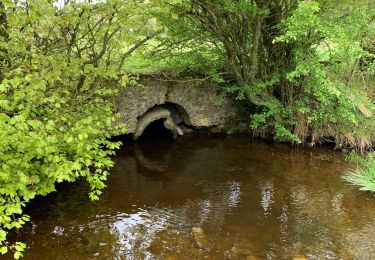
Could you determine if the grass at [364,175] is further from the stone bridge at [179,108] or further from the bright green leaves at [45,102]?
the bright green leaves at [45,102]

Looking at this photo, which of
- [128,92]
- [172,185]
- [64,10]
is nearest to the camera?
[64,10]

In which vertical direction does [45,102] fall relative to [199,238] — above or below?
above

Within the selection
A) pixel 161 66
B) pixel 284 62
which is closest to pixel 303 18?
pixel 284 62

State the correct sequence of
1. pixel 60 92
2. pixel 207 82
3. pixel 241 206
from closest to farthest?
pixel 60 92 < pixel 241 206 < pixel 207 82

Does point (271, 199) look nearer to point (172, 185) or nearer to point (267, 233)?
point (267, 233)

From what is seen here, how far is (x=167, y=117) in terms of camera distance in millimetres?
14492

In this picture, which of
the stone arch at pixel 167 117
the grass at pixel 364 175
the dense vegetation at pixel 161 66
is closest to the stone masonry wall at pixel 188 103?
the stone arch at pixel 167 117

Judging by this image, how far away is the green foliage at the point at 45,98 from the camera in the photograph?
5.75 meters

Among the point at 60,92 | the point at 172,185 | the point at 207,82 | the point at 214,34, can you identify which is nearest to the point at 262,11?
the point at 214,34

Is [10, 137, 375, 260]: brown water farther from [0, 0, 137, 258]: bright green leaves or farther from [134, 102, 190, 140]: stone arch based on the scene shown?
[134, 102, 190, 140]: stone arch

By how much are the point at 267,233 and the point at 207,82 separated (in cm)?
830

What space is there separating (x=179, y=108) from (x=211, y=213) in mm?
6985

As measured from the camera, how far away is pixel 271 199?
9.61m

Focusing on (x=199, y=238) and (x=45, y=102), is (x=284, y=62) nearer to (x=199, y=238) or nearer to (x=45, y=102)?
(x=199, y=238)
